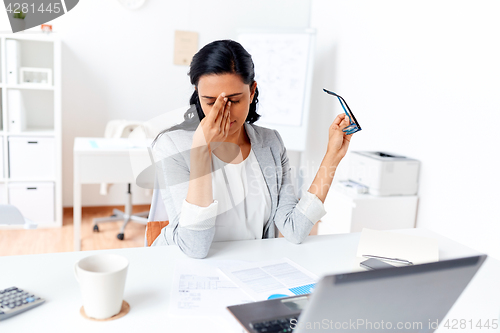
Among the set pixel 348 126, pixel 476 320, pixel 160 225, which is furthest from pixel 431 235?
pixel 160 225

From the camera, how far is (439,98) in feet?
7.87

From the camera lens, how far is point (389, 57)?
284 cm

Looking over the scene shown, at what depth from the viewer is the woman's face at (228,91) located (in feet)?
4.07

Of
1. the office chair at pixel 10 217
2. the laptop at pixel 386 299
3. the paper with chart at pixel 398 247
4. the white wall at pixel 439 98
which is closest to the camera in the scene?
the laptop at pixel 386 299

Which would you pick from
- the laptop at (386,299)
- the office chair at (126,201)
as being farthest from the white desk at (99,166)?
the laptop at (386,299)

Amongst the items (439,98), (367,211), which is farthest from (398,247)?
(439,98)

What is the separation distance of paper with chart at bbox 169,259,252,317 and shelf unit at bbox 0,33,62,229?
2441mm

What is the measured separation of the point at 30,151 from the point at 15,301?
265cm

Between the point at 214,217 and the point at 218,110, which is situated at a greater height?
the point at 218,110

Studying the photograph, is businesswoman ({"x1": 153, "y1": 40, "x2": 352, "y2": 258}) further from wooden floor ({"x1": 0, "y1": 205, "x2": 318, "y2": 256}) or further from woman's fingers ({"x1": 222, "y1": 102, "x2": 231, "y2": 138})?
wooden floor ({"x1": 0, "y1": 205, "x2": 318, "y2": 256})

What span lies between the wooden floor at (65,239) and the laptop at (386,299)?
97.6 inches

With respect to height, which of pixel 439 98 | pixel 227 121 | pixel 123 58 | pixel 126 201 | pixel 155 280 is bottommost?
pixel 126 201

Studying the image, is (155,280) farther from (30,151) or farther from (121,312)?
(30,151)

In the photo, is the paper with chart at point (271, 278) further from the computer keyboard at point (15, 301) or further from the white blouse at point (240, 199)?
the computer keyboard at point (15, 301)
